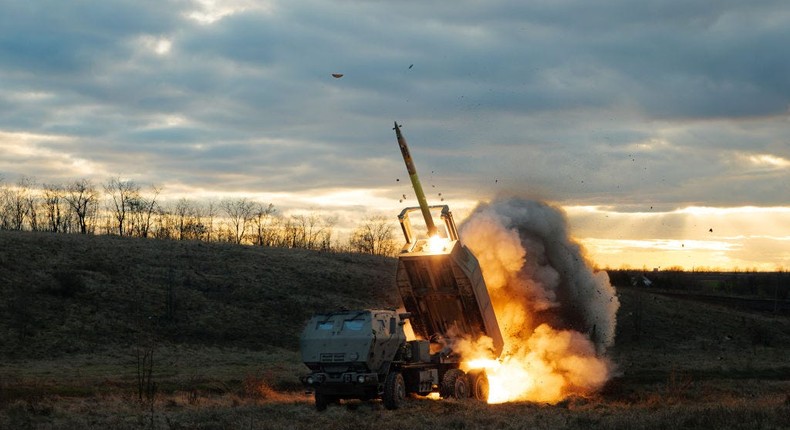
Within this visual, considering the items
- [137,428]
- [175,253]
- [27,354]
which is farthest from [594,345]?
[175,253]

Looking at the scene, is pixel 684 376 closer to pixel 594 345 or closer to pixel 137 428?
pixel 594 345

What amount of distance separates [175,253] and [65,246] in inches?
331

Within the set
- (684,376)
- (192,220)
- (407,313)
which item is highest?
(192,220)

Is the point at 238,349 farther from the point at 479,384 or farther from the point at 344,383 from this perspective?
the point at 344,383

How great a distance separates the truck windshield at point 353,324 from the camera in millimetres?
25312

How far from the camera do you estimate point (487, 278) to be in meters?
30.1

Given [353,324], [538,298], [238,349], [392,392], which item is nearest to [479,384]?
[538,298]

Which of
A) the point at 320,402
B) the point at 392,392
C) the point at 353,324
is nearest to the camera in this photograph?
the point at 392,392

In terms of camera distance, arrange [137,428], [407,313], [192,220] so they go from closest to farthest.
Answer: [137,428], [407,313], [192,220]

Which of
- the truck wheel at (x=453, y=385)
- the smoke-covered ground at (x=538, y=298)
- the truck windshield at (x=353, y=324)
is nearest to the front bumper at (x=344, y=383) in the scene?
the truck windshield at (x=353, y=324)

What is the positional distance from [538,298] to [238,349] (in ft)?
79.5

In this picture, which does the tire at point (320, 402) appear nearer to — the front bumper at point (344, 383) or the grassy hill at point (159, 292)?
the front bumper at point (344, 383)

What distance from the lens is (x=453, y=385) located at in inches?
1070

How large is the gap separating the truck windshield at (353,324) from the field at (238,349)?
2.32 meters
